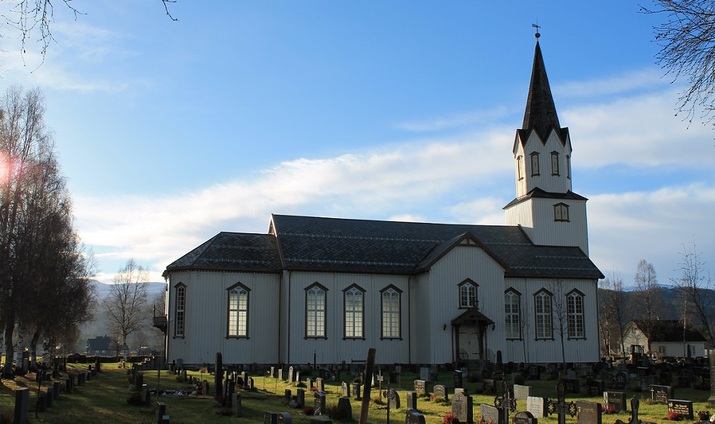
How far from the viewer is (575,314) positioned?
147 feet

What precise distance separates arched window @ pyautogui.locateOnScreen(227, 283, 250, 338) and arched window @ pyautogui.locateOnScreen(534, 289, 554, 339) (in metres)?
17.9

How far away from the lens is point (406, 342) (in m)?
41.9

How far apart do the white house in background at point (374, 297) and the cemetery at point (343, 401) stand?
6.75 m

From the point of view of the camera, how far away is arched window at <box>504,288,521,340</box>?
43.2 meters

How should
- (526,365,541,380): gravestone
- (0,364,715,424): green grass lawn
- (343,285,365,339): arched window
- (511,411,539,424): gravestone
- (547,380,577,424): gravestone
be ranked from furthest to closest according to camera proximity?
(343,285,365,339): arched window, (526,365,541,380): gravestone, (0,364,715,424): green grass lawn, (547,380,577,424): gravestone, (511,411,539,424): gravestone

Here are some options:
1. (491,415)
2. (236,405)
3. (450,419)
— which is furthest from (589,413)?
(236,405)

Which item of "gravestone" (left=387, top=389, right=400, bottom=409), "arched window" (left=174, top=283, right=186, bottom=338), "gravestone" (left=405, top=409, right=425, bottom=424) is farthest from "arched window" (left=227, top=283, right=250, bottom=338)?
"gravestone" (left=405, top=409, right=425, bottom=424)

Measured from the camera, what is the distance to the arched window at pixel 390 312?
41.7 meters

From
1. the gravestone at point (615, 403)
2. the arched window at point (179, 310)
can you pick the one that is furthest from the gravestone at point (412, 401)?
the arched window at point (179, 310)

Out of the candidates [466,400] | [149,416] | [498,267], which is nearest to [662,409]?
[466,400]

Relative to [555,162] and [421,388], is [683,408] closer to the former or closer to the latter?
[421,388]

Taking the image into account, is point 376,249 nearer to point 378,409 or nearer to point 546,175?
point 546,175

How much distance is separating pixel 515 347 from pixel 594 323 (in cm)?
605

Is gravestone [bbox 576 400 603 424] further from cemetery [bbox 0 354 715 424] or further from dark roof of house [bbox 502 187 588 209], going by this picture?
dark roof of house [bbox 502 187 588 209]
